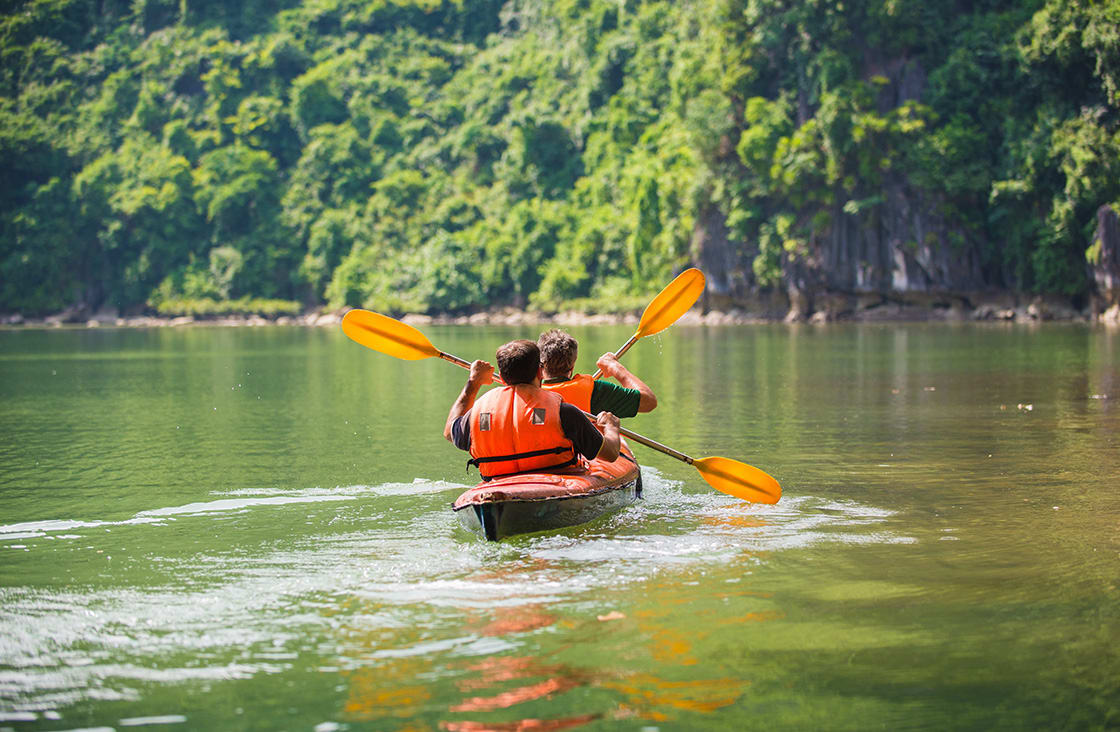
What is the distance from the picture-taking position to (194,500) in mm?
9398

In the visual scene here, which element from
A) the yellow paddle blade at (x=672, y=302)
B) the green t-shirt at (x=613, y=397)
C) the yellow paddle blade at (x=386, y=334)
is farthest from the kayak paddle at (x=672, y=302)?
the yellow paddle blade at (x=386, y=334)

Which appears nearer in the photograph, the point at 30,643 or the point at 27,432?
the point at 30,643

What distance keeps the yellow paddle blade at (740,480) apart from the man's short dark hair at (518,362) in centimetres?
165

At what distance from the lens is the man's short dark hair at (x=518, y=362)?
24.1 feet

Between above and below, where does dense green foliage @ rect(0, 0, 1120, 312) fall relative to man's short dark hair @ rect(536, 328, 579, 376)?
above

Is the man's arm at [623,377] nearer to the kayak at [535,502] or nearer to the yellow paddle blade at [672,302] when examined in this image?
the kayak at [535,502]

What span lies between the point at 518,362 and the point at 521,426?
16.8 inches

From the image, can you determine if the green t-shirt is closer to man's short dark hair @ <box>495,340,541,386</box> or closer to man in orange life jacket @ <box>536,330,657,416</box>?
man in orange life jacket @ <box>536,330,657,416</box>

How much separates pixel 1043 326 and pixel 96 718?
39.5 m

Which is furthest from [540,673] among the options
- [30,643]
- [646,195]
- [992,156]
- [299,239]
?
[299,239]

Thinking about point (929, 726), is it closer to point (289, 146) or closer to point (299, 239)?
point (299, 239)

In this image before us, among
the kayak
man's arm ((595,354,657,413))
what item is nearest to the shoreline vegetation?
man's arm ((595,354,657,413))

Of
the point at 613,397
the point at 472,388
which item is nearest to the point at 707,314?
the point at 613,397

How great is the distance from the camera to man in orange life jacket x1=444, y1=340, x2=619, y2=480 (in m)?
7.43
